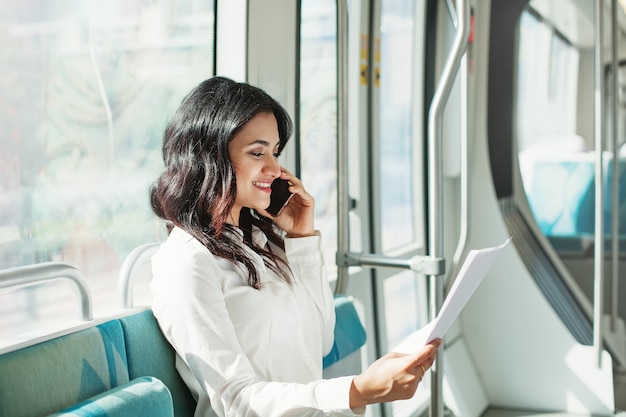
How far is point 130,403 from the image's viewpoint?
1305 mm

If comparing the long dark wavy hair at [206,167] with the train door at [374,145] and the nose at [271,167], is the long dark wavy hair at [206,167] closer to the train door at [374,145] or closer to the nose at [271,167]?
the nose at [271,167]

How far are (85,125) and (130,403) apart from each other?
714 mm

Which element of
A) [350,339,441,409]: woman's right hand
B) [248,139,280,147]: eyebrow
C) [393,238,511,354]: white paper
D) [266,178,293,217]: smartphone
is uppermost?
[248,139,280,147]: eyebrow

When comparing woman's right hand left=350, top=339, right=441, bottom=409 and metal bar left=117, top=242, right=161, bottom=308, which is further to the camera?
metal bar left=117, top=242, right=161, bottom=308

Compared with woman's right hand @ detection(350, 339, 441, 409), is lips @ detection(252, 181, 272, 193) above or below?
above

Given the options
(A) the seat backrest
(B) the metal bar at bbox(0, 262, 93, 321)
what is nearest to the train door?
(A) the seat backrest

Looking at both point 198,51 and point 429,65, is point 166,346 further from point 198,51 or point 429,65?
point 429,65

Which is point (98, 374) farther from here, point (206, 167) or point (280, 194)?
point (280, 194)

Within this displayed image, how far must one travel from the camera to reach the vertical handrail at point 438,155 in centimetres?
209

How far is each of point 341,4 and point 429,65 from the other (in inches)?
52.7

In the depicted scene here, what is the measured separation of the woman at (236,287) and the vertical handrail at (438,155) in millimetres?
429

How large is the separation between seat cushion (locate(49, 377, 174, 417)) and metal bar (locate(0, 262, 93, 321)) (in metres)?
0.20

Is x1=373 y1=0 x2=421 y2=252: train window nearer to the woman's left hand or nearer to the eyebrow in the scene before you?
the woman's left hand

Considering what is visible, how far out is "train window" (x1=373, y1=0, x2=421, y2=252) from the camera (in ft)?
11.0
